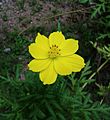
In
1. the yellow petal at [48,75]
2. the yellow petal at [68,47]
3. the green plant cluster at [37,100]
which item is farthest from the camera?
the green plant cluster at [37,100]

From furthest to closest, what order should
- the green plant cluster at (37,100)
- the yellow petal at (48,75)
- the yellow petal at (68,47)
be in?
the green plant cluster at (37,100), the yellow petal at (68,47), the yellow petal at (48,75)

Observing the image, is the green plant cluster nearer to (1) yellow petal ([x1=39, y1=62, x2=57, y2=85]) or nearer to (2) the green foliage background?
(2) the green foliage background

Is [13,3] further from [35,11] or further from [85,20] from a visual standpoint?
[85,20]

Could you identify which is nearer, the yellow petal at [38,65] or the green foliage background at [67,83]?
the yellow petal at [38,65]

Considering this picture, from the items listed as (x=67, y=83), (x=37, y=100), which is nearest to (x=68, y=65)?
(x=37, y=100)

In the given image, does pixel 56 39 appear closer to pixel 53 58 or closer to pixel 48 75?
pixel 53 58

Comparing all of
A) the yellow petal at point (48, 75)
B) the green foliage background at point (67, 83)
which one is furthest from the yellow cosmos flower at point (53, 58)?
the green foliage background at point (67, 83)

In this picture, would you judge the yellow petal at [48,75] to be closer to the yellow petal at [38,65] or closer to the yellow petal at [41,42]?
the yellow petal at [38,65]

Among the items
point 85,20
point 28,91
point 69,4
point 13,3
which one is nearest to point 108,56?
point 85,20
